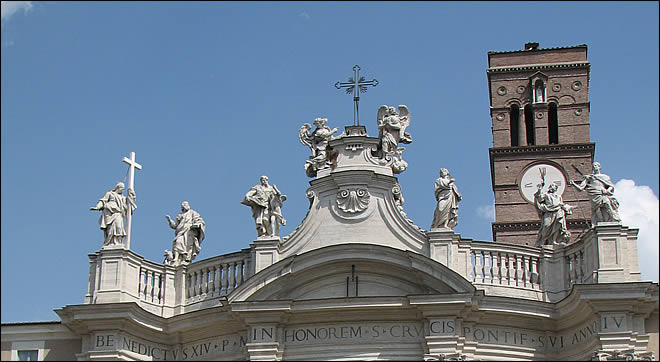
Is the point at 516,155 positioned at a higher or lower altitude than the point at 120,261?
higher

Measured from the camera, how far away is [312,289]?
28.0 meters

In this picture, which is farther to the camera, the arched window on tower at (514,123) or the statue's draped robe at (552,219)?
the arched window on tower at (514,123)

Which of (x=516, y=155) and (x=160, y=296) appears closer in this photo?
(x=160, y=296)

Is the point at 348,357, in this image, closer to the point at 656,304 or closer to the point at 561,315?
the point at 561,315

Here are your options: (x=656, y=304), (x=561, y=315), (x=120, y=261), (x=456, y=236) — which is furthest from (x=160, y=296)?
(x=656, y=304)

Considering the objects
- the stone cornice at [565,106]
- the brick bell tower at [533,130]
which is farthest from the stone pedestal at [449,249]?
the stone cornice at [565,106]

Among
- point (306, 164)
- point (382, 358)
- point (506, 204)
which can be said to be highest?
point (506, 204)

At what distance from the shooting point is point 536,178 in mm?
42906

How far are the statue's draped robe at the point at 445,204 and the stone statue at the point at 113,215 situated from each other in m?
6.19

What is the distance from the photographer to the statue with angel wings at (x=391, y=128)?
29297 mm

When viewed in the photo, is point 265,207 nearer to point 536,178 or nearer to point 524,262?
point 524,262

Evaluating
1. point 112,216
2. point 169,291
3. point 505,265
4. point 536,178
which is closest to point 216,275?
point 169,291

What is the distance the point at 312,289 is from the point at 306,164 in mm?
2827

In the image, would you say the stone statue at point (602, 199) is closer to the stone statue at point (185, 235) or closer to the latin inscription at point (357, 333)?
the latin inscription at point (357, 333)
